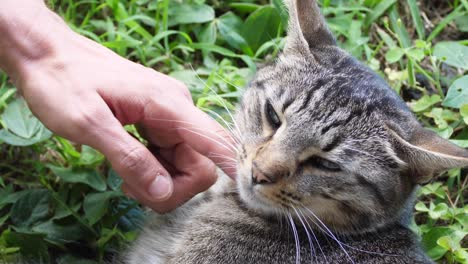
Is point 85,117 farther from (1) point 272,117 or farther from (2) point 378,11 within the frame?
(2) point 378,11

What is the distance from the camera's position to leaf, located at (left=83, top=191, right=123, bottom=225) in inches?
120

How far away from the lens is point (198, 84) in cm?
370

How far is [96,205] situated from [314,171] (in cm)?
120

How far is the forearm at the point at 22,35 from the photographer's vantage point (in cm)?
246

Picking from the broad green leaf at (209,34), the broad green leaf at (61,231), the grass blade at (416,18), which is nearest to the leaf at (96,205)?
the broad green leaf at (61,231)

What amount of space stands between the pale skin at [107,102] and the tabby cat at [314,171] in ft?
0.58

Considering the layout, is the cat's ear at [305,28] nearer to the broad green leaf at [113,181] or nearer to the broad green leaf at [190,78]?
the broad green leaf at [190,78]

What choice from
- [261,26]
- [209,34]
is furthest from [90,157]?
[261,26]

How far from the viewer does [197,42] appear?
4.07m

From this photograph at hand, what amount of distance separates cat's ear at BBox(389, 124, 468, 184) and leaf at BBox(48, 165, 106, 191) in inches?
59.7

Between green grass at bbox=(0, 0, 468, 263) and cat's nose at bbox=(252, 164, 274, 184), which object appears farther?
green grass at bbox=(0, 0, 468, 263)

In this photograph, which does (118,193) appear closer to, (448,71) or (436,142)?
(436,142)

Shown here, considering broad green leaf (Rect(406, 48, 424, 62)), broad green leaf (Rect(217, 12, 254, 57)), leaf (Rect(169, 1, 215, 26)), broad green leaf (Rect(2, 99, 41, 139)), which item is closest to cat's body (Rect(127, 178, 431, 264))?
broad green leaf (Rect(2, 99, 41, 139))

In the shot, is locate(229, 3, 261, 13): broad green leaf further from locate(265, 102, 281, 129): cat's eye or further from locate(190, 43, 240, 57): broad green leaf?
locate(265, 102, 281, 129): cat's eye
